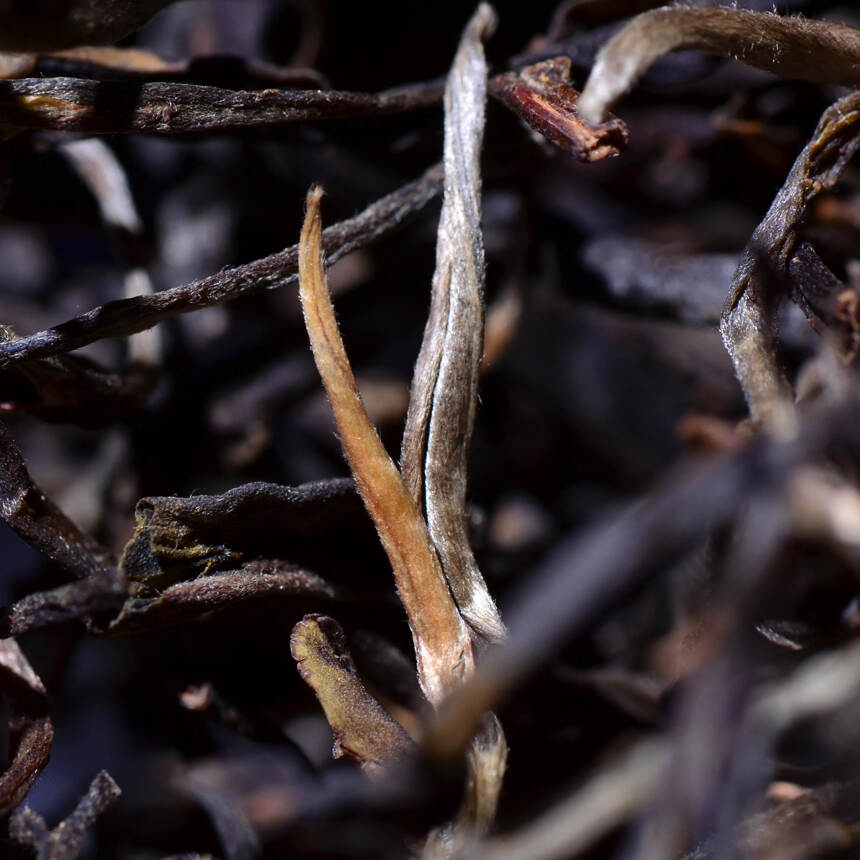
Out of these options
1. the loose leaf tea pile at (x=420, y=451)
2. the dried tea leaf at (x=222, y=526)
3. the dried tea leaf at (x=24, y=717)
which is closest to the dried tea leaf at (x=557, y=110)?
the loose leaf tea pile at (x=420, y=451)

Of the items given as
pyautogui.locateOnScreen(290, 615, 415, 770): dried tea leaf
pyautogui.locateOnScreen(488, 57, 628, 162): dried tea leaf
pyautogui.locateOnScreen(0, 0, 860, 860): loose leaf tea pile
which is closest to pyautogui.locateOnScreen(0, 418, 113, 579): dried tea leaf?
pyautogui.locateOnScreen(0, 0, 860, 860): loose leaf tea pile

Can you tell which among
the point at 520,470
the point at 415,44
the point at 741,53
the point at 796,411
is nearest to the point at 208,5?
the point at 415,44

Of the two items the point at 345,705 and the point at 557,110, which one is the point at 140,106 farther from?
the point at 345,705

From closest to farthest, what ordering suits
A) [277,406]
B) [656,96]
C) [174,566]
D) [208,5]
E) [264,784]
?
[174,566] < [264,784] < [656,96] < [277,406] < [208,5]

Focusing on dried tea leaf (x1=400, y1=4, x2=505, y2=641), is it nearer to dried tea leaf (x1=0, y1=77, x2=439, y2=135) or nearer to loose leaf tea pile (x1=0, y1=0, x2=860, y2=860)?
loose leaf tea pile (x1=0, y1=0, x2=860, y2=860)

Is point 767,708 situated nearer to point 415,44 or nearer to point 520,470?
point 520,470

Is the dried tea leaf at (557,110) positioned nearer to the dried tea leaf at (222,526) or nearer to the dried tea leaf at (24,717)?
the dried tea leaf at (222,526)
